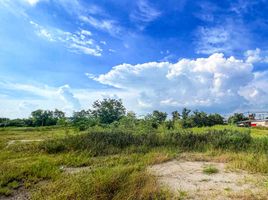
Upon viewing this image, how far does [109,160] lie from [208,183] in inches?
139

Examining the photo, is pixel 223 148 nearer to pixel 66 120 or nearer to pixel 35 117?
pixel 66 120

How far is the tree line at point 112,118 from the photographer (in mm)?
13802

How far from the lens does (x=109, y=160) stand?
802cm

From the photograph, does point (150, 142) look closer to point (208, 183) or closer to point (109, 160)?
point (109, 160)

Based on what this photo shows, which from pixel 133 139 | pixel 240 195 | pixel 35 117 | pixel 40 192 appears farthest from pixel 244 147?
pixel 35 117

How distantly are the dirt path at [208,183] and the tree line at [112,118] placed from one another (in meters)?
7.30

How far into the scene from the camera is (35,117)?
47.0 metres

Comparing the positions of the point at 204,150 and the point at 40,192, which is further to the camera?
the point at 204,150

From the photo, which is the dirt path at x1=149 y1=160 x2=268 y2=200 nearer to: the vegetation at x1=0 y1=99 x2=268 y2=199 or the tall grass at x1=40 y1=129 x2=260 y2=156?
the vegetation at x1=0 y1=99 x2=268 y2=199

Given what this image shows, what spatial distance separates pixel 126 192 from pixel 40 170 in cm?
311

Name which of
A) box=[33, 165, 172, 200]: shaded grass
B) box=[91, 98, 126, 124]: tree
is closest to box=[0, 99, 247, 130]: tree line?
box=[91, 98, 126, 124]: tree

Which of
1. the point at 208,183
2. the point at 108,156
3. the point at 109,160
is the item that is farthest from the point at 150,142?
the point at 208,183

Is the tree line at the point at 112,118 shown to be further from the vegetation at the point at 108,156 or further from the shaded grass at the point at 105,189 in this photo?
the shaded grass at the point at 105,189

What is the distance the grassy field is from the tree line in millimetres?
1642
